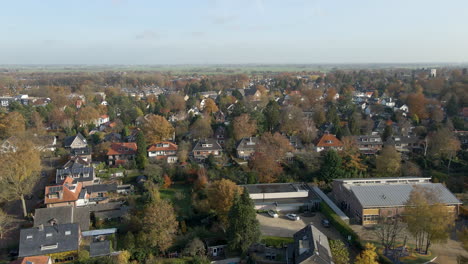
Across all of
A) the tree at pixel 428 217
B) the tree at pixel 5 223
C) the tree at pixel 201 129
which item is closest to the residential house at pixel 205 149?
the tree at pixel 201 129

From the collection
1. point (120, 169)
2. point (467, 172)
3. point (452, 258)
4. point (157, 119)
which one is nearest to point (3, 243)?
point (120, 169)

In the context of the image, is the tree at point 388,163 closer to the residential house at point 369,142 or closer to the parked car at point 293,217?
the residential house at point 369,142

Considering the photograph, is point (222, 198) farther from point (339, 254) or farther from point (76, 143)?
point (76, 143)

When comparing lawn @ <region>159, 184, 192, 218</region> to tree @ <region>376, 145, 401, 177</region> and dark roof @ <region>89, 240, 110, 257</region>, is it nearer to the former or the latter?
dark roof @ <region>89, 240, 110, 257</region>

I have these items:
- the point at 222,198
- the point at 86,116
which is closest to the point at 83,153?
the point at 86,116

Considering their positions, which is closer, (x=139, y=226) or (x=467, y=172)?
(x=139, y=226)


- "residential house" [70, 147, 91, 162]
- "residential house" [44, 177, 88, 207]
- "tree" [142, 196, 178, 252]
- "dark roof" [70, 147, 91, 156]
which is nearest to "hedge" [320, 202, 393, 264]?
"tree" [142, 196, 178, 252]

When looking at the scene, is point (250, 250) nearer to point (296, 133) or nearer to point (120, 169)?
point (120, 169)
